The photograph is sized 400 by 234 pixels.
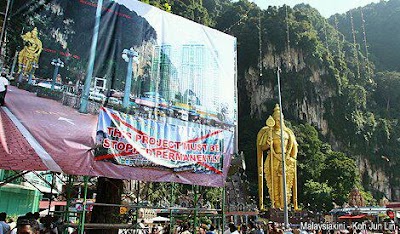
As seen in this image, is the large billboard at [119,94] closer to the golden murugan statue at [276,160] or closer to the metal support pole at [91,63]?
the metal support pole at [91,63]

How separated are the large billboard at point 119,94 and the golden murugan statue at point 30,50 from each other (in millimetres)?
17

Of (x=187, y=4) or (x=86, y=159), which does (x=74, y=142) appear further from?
(x=187, y=4)

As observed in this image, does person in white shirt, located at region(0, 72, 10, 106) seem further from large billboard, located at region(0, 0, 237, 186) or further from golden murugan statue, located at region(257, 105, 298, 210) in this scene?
golden murugan statue, located at region(257, 105, 298, 210)

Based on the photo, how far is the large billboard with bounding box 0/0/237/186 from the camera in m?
6.24

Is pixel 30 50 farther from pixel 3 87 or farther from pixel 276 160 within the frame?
pixel 276 160

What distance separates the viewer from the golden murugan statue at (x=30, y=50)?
6314 mm

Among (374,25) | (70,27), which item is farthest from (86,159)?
(374,25)

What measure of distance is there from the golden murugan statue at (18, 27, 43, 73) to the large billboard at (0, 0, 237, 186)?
2 centimetres

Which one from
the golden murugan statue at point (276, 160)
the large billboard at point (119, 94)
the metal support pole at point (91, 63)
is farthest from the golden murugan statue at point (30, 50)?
the golden murugan statue at point (276, 160)

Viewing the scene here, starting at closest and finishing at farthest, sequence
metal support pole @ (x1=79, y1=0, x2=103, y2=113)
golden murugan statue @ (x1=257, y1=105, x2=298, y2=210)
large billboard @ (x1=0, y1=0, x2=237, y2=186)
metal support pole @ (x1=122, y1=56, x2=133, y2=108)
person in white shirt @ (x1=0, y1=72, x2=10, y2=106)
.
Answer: person in white shirt @ (x1=0, y1=72, x2=10, y2=106), large billboard @ (x1=0, y1=0, x2=237, y2=186), metal support pole @ (x1=79, y1=0, x2=103, y2=113), metal support pole @ (x1=122, y1=56, x2=133, y2=108), golden murugan statue @ (x1=257, y1=105, x2=298, y2=210)

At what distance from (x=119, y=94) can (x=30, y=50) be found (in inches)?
72.0

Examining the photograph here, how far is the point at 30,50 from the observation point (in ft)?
20.9

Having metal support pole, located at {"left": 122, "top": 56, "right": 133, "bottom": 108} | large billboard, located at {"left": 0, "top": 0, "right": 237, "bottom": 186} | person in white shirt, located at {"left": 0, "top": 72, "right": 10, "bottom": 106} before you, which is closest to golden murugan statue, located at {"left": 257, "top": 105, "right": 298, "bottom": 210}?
large billboard, located at {"left": 0, "top": 0, "right": 237, "bottom": 186}

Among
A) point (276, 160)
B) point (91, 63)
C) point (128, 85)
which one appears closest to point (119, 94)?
point (128, 85)
